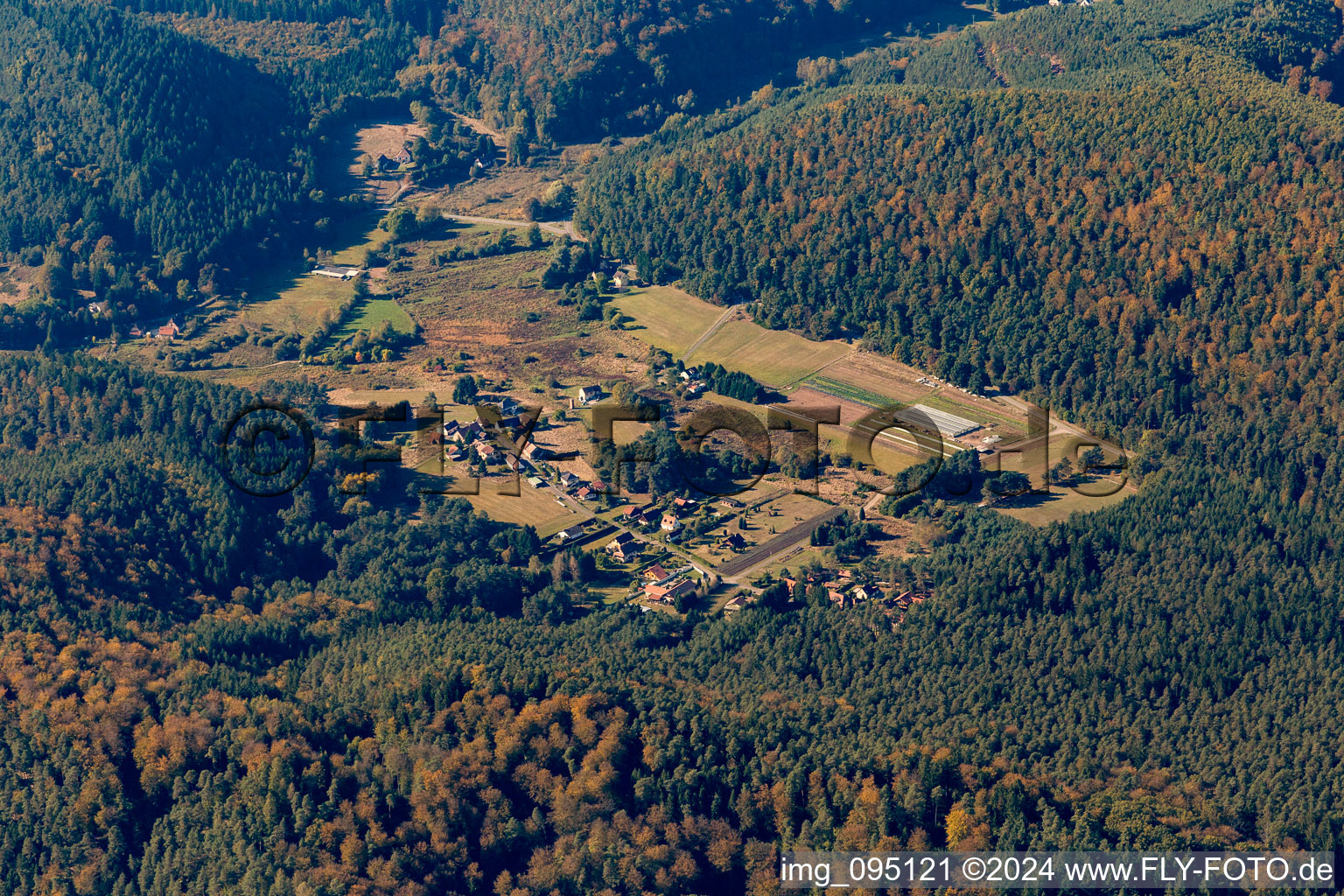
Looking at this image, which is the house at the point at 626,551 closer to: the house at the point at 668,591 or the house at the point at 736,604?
the house at the point at 668,591

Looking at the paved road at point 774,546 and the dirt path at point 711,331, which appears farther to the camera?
the dirt path at point 711,331

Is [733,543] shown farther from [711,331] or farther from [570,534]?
[711,331]

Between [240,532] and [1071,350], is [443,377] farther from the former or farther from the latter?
Answer: [1071,350]

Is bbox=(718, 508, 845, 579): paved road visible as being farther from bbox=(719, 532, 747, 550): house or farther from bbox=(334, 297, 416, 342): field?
bbox=(334, 297, 416, 342): field

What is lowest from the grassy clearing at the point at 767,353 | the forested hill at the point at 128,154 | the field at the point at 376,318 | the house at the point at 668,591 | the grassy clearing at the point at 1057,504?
the house at the point at 668,591

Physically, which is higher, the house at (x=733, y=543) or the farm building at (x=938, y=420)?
the farm building at (x=938, y=420)

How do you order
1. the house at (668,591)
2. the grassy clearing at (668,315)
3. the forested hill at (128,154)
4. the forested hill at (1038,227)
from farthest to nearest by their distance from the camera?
the forested hill at (128,154), the grassy clearing at (668,315), the forested hill at (1038,227), the house at (668,591)

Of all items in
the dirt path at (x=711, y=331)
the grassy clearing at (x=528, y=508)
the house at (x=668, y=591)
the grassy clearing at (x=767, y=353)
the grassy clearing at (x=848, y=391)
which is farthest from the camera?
the dirt path at (x=711, y=331)

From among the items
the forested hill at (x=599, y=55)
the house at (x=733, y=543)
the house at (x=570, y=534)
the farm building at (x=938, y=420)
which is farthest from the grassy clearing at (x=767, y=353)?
the forested hill at (x=599, y=55)
